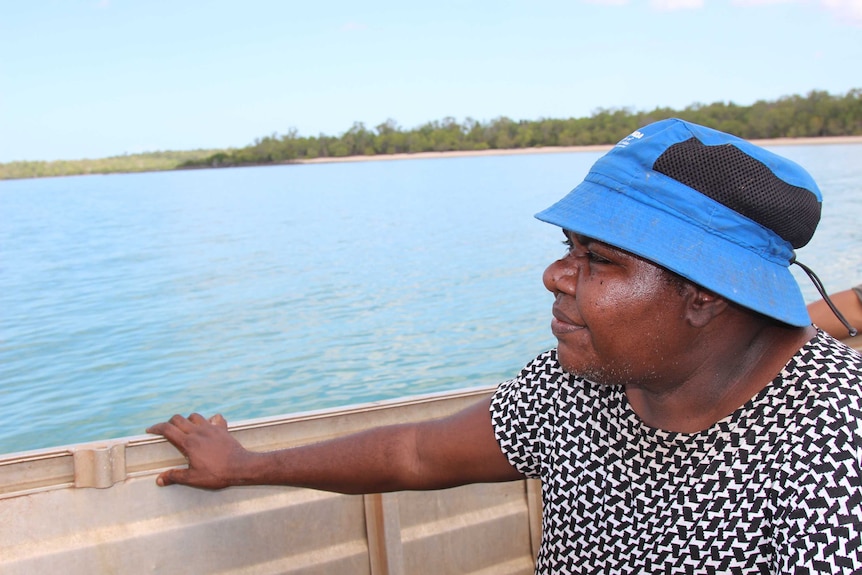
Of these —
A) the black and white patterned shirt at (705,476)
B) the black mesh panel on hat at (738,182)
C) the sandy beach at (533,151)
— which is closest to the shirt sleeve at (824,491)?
the black and white patterned shirt at (705,476)

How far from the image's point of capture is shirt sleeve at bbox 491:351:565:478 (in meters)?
1.29

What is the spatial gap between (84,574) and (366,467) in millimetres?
758

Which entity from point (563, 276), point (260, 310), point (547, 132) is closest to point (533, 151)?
point (547, 132)

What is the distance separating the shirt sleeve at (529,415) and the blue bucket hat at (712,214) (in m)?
0.36

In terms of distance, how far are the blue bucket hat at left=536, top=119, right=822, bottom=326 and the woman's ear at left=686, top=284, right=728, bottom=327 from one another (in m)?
0.06

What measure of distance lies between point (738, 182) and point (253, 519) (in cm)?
138

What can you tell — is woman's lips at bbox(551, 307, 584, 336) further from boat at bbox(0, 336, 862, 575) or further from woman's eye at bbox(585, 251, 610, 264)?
boat at bbox(0, 336, 862, 575)

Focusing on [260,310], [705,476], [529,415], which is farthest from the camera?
[260,310]

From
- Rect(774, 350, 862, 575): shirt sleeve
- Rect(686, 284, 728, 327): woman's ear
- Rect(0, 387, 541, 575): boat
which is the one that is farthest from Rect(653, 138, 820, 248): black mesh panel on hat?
Rect(0, 387, 541, 575): boat

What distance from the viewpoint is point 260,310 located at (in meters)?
12.5

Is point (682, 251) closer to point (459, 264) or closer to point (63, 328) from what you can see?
point (63, 328)

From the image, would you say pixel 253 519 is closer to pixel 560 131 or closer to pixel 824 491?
pixel 824 491

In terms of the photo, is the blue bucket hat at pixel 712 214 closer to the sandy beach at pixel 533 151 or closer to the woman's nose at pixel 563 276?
the woman's nose at pixel 563 276

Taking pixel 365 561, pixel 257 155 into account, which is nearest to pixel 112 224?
pixel 365 561
